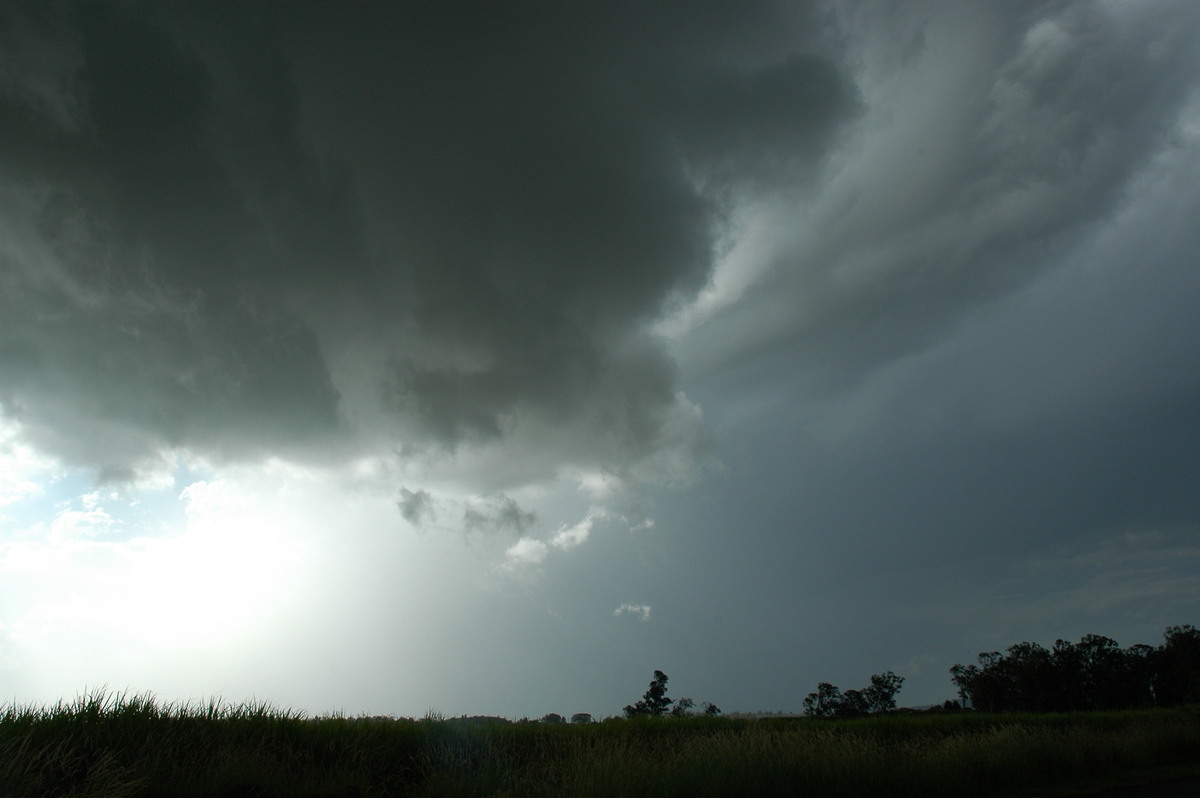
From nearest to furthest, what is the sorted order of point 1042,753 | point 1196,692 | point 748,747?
point 748,747 < point 1042,753 < point 1196,692

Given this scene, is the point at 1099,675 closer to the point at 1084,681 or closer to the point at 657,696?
the point at 1084,681

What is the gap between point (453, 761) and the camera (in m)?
17.2

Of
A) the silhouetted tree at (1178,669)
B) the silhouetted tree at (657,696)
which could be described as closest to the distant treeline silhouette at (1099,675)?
the silhouetted tree at (1178,669)

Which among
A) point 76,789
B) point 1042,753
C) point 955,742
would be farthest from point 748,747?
point 76,789

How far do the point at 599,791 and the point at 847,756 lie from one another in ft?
28.7

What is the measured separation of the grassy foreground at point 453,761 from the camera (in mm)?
13203

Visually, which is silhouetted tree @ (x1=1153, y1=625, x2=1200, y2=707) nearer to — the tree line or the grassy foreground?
the tree line

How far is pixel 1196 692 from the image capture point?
9050 cm

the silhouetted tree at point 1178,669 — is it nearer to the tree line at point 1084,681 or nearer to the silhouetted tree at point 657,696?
the tree line at point 1084,681

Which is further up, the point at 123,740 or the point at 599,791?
the point at 123,740

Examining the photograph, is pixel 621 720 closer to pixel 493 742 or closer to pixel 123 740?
pixel 493 742

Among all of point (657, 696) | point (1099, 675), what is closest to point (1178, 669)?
point (1099, 675)

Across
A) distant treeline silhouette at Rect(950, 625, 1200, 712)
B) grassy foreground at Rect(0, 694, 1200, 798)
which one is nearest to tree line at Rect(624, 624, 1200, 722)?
distant treeline silhouette at Rect(950, 625, 1200, 712)

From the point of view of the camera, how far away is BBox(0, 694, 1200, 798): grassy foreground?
13203mm
